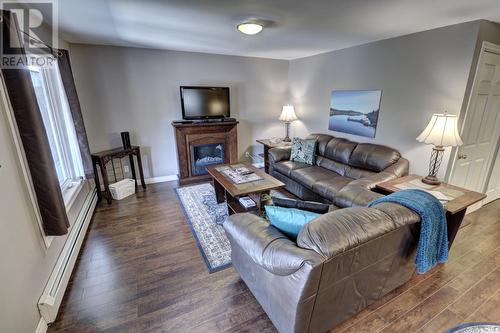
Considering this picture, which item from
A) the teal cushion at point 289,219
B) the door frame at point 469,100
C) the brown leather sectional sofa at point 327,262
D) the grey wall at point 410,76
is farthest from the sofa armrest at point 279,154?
the teal cushion at point 289,219

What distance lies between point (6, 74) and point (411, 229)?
2.92 m

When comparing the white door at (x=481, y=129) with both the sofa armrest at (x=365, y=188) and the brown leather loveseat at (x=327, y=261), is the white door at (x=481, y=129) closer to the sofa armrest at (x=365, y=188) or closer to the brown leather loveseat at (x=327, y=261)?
the sofa armrest at (x=365, y=188)

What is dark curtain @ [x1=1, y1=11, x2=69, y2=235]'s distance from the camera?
1557 mm

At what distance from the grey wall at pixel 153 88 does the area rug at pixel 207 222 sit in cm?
97

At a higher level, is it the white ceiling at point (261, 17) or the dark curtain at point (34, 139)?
the white ceiling at point (261, 17)

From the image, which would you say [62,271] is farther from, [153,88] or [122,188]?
[153,88]

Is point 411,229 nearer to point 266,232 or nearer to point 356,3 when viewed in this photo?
point 266,232

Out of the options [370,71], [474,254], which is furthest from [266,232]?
[370,71]

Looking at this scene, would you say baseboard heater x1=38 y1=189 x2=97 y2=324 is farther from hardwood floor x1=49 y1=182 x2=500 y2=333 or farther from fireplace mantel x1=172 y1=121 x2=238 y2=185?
fireplace mantel x1=172 y1=121 x2=238 y2=185

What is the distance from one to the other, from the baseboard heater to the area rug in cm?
117

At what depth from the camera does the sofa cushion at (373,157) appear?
3111 millimetres

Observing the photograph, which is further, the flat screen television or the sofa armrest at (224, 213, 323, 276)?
the flat screen television

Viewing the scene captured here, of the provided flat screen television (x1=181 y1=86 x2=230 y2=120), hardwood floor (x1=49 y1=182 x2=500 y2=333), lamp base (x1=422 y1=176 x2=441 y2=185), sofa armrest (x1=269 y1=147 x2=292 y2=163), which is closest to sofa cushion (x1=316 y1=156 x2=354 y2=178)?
sofa armrest (x1=269 y1=147 x2=292 y2=163)

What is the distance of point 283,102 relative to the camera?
534 cm
